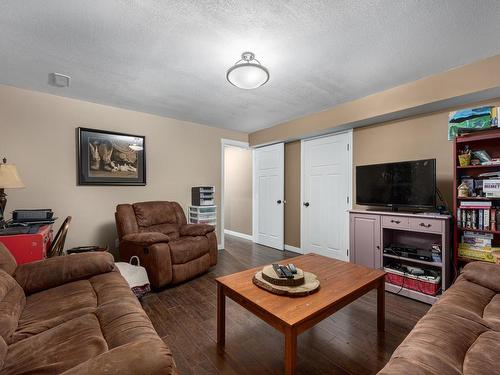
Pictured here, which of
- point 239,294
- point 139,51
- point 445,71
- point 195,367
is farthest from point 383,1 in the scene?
point 195,367

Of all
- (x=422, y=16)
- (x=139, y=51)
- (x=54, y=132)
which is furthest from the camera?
(x=54, y=132)

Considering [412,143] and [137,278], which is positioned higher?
[412,143]

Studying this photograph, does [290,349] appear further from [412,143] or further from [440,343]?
[412,143]

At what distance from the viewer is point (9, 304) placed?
4.11 ft

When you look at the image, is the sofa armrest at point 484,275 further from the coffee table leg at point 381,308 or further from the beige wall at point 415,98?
the beige wall at point 415,98

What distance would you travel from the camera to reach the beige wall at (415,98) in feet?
7.14

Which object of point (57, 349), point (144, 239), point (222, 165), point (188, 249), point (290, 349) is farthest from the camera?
point (222, 165)

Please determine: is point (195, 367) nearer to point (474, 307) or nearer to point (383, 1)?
point (474, 307)

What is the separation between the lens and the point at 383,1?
1.51 metres

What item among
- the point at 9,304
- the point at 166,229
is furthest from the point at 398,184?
the point at 9,304

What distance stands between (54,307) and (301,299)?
1.44 m

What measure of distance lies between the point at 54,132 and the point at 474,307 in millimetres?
4268

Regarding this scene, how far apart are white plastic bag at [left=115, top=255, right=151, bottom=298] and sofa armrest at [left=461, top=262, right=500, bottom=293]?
9.20ft

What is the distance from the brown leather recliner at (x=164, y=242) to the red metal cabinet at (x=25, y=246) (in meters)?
0.80
